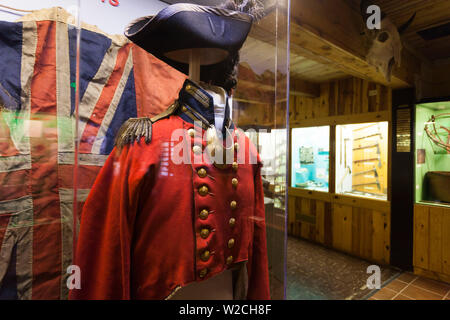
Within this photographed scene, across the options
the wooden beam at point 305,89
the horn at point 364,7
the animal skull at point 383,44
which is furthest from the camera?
the wooden beam at point 305,89

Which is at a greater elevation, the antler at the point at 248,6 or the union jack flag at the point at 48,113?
the antler at the point at 248,6

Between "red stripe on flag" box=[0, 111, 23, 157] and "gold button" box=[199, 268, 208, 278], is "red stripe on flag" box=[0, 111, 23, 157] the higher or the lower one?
the higher one

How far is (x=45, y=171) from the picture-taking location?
2.98ft

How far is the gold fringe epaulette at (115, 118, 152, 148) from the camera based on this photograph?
0.63 meters


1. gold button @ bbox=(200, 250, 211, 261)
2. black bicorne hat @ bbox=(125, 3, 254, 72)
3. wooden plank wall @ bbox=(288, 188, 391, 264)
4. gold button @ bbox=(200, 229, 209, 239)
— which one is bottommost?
wooden plank wall @ bbox=(288, 188, 391, 264)

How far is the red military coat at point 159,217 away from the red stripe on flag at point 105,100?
0.58 feet

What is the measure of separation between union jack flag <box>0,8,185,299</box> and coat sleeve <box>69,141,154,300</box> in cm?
25

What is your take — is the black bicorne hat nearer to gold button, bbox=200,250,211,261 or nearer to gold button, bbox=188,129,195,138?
gold button, bbox=188,129,195,138

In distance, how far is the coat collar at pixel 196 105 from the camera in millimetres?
702

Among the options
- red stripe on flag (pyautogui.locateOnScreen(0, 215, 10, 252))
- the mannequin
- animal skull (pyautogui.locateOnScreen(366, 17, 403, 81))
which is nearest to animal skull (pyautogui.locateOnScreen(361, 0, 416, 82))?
animal skull (pyautogui.locateOnScreen(366, 17, 403, 81))

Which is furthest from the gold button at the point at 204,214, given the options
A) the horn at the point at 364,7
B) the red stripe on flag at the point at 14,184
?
the horn at the point at 364,7

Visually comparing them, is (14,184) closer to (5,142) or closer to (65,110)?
(5,142)

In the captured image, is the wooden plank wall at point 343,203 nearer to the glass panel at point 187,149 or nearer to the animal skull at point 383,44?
the animal skull at point 383,44

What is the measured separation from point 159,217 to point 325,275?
3.12 metres
